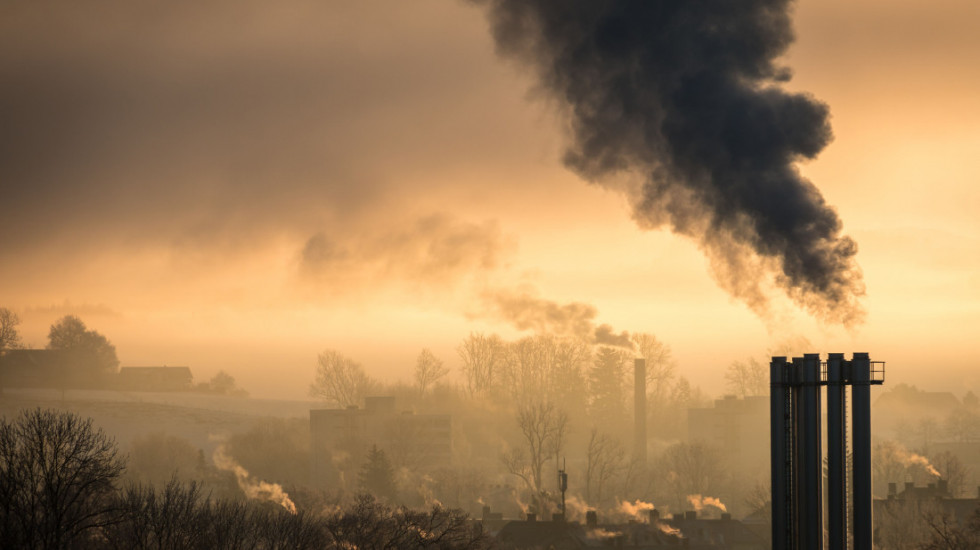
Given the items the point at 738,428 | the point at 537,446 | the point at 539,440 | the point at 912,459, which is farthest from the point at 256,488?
the point at 738,428

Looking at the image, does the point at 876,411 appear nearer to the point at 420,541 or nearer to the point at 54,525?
the point at 420,541

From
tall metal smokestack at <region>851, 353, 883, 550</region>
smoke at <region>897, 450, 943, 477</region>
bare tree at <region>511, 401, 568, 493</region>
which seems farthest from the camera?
bare tree at <region>511, 401, 568, 493</region>

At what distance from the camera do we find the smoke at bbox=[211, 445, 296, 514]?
89750 mm

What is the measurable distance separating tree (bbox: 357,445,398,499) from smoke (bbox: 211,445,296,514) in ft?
29.7

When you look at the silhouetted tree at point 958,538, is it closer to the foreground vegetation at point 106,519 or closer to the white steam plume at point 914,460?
the foreground vegetation at point 106,519

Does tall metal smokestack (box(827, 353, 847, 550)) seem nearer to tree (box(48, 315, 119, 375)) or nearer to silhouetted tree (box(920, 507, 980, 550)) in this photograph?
silhouetted tree (box(920, 507, 980, 550))

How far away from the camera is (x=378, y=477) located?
352ft

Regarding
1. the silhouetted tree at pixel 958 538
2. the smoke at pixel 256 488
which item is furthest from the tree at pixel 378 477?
the silhouetted tree at pixel 958 538

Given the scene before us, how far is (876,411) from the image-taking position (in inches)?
7362

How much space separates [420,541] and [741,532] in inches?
1104

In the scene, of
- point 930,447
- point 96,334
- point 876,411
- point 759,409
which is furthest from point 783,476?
point 876,411

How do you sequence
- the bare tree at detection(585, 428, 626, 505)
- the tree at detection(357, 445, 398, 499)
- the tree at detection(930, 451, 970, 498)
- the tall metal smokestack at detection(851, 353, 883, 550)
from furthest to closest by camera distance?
the bare tree at detection(585, 428, 626, 505)
the tree at detection(930, 451, 970, 498)
the tree at detection(357, 445, 398, 499)
the tall metal smokestack at detection(851, 353, 883, 550)

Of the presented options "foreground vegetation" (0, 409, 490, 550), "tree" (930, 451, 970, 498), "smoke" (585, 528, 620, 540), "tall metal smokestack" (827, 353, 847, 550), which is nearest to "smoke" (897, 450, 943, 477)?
"tree" (930, 451, 970, 498)

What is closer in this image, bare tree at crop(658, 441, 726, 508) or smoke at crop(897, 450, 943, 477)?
smoke at crop(897, 450, 943, 477)
